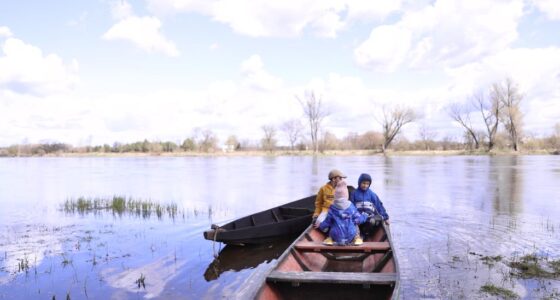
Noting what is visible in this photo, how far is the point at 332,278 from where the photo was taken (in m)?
5.26

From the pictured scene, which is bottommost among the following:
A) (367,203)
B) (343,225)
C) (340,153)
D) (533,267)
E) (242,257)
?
(242,257)

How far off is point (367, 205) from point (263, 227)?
7.61 feet

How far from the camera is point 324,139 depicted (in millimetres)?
80812

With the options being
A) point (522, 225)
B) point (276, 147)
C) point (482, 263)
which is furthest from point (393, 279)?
point (276, 147)

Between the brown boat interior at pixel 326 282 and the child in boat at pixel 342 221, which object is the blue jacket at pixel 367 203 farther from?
the brown boat interior at pixel 326 282

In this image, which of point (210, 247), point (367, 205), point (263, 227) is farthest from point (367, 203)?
point (210, 247)

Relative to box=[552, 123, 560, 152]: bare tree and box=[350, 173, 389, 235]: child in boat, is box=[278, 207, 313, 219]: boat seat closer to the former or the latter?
box=[350, 173, 389, 235]: child in boat

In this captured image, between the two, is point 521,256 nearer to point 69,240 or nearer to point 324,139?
point 69,240

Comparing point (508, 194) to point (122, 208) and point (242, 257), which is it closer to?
point (242, 257)

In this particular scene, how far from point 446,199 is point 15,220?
50.0 feet

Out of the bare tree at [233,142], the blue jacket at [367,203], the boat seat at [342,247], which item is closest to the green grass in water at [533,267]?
the boat seat at [342,247]

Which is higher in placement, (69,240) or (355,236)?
(355,236)

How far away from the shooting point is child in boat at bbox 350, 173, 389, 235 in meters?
8.84

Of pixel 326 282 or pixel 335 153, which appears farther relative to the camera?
pixel 335 153
